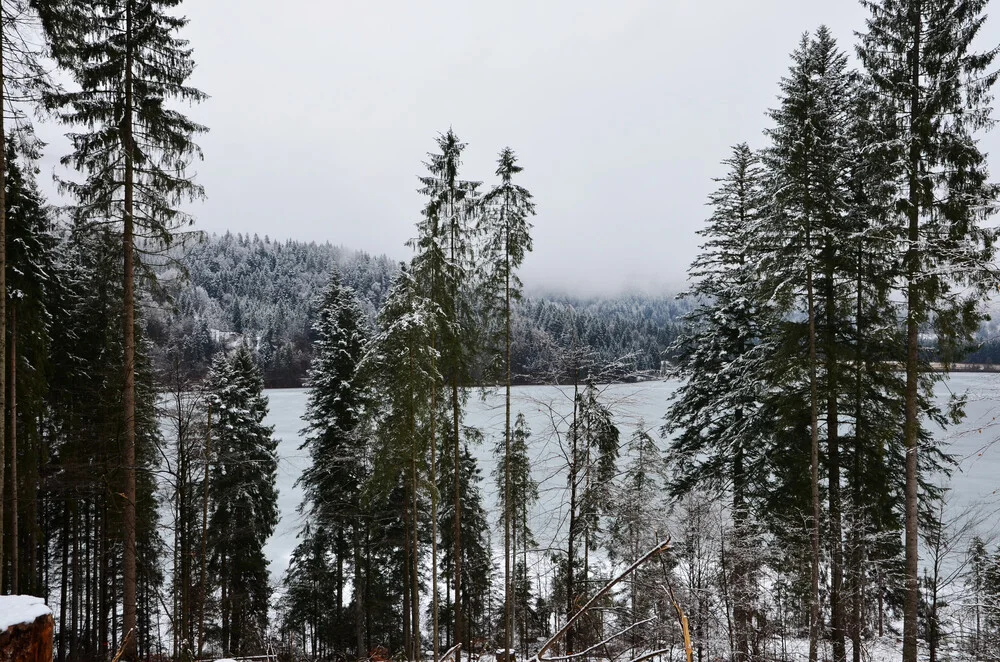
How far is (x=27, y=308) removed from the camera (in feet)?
35.1

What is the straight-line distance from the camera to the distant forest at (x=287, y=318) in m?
12.0

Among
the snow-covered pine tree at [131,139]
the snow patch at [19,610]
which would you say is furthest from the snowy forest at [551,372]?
the snow patch at [19,610]

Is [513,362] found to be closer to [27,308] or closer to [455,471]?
[455,471]

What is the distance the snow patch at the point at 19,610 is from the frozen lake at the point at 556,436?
25.1ft

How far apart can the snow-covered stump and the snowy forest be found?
3881mm

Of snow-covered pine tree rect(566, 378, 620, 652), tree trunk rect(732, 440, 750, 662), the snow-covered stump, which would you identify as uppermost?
the snow-covered stump

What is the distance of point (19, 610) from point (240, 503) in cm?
1464

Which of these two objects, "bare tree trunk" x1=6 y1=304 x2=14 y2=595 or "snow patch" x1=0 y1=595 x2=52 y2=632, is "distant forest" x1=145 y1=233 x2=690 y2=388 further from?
"snow patch" x1=0 y1=595 x2=52 y2=632

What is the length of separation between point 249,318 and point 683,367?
8666 centimetres

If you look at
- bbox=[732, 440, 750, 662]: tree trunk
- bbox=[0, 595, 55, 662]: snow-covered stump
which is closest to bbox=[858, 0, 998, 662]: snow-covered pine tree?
bbox=[732, 440, 750, 662]: tree trunk

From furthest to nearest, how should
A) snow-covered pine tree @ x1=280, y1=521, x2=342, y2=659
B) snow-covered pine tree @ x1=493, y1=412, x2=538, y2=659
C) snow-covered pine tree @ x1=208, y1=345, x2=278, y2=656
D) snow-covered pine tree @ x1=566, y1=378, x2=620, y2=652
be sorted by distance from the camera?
1. snow-covered pine tree @ x1=280, y1=521, x2=342, y2=659
2. snow-covered pine tree @ x1=493, y1=412, x2=538, y2=659
3. snow-covered pine tree @ x1=208, y1=345, x2=278, y2=656
4. snow-covered pine tree @ x1=566, y1=378, x2=620, y2=652

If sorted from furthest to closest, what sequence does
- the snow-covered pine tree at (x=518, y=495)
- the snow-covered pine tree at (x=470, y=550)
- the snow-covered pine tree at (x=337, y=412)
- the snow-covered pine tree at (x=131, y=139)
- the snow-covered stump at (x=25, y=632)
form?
the snow-covered pine tree at (x=470, y=550) < the snow-covered pine tree at (x=518, y=495) < the snow-covered pine tree at (x=337, y=412) < the snow-covered pine tree at (x=131, y=139) < the snow-covered stump at (x=25, y=632)

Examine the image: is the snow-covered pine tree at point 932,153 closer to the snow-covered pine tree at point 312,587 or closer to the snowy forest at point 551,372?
the snowy forest at point 551,372

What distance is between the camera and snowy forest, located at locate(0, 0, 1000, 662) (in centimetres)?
866
